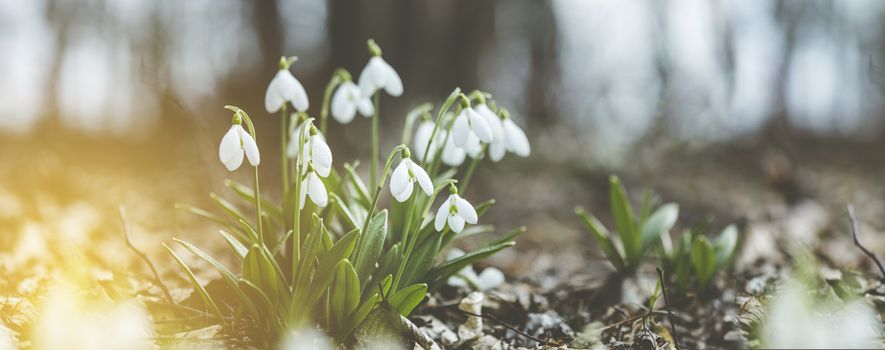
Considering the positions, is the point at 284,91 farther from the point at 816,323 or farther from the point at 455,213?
the point at 816,323

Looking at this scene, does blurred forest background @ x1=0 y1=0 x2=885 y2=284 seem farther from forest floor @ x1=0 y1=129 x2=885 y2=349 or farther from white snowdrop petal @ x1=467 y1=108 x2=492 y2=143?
white snowdrop petal @ x1=467 y1=108 x2=492 y2=143

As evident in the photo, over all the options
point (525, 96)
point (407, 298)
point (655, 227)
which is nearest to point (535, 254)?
point (655, 227)

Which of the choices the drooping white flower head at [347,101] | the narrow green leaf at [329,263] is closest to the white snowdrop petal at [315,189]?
the narrow green leaf at [329,263]

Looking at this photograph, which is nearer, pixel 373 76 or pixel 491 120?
pixel 491 120

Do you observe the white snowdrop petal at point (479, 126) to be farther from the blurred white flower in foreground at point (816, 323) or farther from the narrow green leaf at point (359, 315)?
the blurred white flower in foreground at point (816, 323)

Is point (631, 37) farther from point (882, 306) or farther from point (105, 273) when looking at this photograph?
point (105, 273)

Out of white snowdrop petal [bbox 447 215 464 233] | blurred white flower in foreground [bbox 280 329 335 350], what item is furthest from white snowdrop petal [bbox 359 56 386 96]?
blurred white flower in foreground [bbox 280 329 335 350]

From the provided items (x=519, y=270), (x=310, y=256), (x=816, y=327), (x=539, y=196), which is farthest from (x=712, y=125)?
(x=310, y=256)
